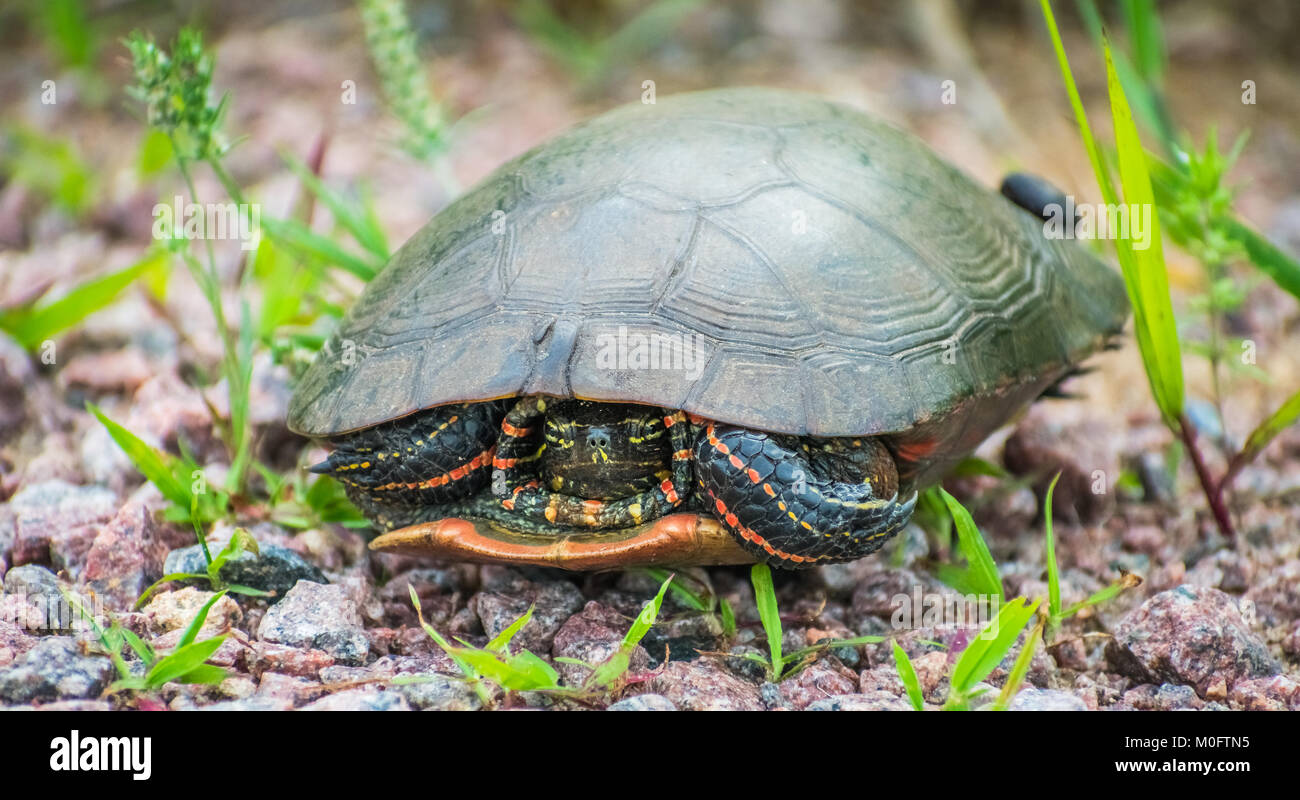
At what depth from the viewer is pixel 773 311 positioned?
9.09 feet

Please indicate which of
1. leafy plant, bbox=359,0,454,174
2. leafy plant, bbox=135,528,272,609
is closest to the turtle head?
leafy plant, bbox=135,528,272,609

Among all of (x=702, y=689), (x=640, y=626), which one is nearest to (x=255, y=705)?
(x=640, y=626)

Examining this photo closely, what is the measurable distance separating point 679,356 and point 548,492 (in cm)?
59

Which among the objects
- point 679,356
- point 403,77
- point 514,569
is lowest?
point 514,569

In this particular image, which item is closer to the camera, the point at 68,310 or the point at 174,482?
the point at 174,482

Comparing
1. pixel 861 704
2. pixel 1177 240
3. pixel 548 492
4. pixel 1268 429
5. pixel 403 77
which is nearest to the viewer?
pixel 861 704

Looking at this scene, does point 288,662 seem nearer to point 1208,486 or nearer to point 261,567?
point 261,567

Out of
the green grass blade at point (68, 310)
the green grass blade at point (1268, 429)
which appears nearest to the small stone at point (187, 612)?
the green grass blade at point (68, 310)

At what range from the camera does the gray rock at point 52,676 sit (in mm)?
2316

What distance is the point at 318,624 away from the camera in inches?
105

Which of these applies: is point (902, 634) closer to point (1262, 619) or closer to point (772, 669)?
point (772, 669)

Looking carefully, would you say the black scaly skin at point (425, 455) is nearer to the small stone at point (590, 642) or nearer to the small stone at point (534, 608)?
the small stone at point (534, 608)

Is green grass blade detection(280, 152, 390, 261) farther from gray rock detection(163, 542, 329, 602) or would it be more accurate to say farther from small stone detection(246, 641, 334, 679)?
small stone detection(246, 641, 334, 679)
